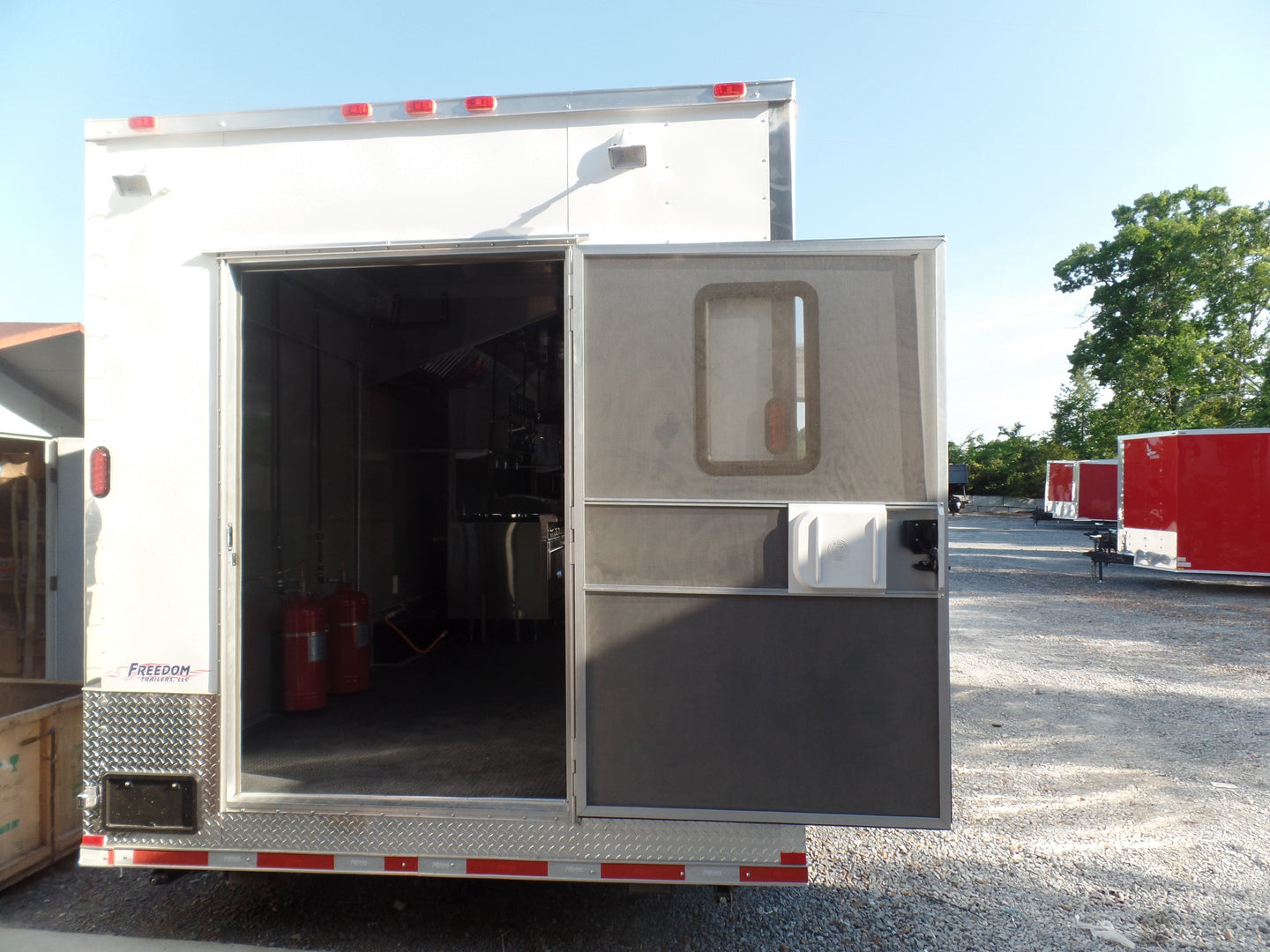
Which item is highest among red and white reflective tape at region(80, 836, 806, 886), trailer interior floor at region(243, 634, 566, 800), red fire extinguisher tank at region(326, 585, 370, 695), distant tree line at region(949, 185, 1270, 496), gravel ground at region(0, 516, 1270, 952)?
distant tree line at region(949, 185, 1270, 496)

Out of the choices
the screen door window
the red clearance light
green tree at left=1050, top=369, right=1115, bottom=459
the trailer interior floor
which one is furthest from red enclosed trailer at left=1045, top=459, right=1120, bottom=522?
the red clearance light

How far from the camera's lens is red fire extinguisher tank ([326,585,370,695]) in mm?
4809

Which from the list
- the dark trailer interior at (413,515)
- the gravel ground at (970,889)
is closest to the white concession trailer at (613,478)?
the dark trailer interior at (413,515)

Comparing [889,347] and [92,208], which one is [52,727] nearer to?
[92,208]

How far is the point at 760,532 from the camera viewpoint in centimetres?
258

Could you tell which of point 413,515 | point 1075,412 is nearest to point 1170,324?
point 1075,412

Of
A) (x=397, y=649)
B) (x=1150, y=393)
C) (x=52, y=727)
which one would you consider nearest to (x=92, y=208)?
(x=52, y=727)

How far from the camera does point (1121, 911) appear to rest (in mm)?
3277

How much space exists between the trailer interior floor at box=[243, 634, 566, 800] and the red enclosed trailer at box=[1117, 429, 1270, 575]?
1031cm

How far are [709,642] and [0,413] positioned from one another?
430 cm

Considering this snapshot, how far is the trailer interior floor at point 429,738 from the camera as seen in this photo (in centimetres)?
315

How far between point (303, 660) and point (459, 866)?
218cm

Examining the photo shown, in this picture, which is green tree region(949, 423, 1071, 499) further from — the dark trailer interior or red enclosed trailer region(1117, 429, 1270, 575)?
the dark trailer interior

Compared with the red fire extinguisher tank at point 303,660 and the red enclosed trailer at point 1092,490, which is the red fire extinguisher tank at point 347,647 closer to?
the red fire extinguisher tank at point 303,660
